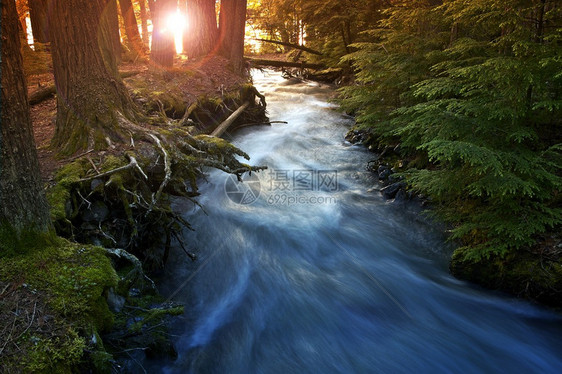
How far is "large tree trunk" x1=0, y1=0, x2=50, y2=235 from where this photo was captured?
284 cm

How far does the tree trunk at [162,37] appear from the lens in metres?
11.6

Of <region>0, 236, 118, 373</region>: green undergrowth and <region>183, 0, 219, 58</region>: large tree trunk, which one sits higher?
<region>183, 0, 219, 58</region>: large tree trunk

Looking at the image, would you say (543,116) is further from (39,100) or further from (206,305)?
(39,100)

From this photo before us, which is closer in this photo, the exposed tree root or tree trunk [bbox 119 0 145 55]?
the exposed tree root

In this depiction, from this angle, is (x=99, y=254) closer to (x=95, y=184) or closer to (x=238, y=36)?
(x=95, y=184)

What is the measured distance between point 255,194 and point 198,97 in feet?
13.0

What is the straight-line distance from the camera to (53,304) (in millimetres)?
2859

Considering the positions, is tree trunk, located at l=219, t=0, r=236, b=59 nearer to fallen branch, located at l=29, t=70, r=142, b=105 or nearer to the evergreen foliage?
fallen branch, located at l=29, t=70, r=142, b=105

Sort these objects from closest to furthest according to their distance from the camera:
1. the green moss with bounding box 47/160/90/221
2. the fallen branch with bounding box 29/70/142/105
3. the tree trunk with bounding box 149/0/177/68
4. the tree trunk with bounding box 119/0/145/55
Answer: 1. the green moss with bounding box 47/160/90/221
2. the fallen branch with bounding box 29/70/142/105
3. the tree trunk with bounding box 149/0/177/68
4. the tree trunk with bounding box 119/0/145/55

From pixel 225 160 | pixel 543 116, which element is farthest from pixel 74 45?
pixel 543 116

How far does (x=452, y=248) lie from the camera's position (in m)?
6.20

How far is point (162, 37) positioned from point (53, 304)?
10795 mm

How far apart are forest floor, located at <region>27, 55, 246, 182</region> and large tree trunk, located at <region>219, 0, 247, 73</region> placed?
21.4 inches

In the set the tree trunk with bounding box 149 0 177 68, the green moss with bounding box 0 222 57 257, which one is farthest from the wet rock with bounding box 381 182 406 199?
the tree trunk with bounding box 149 0 177 68
